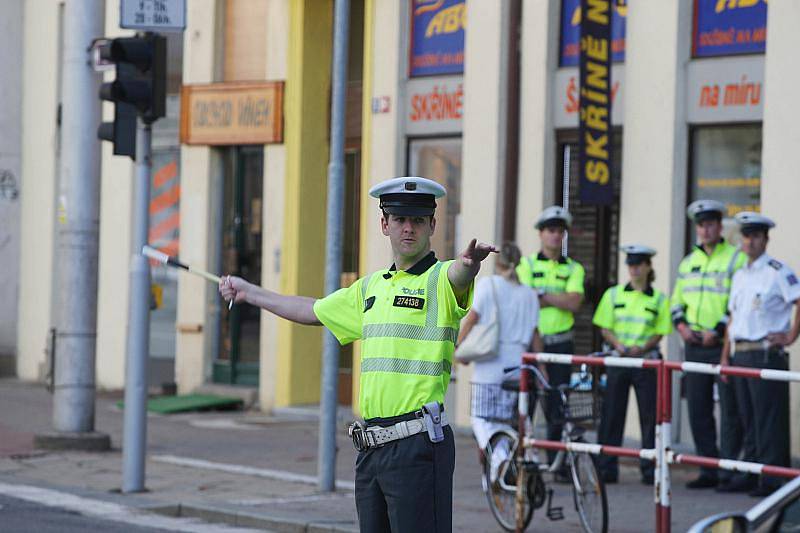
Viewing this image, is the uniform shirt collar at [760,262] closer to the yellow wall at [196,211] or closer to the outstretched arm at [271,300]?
the outstretched arm at [271,300]

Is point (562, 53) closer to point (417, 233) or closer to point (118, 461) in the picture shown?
point (118, 461)

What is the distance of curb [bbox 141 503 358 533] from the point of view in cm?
1048

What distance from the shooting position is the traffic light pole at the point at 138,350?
12281 millimetres

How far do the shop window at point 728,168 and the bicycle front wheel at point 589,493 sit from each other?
4.88m

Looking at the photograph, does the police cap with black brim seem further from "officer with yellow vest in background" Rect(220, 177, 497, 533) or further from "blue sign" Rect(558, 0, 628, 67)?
"officer with yellow vest in background" Rect(220, 177, 497, 533)

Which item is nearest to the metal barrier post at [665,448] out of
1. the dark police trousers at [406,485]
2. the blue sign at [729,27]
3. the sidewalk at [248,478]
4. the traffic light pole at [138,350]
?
the sidewalk at [248,478]

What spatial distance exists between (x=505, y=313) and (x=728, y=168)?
384 cm

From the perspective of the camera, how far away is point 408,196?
20.4 feet

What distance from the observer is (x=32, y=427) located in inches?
668

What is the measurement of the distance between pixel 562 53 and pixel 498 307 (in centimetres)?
487

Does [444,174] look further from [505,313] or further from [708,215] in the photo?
[505,313]

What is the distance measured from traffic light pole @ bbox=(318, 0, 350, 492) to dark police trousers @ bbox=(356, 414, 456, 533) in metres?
5.71

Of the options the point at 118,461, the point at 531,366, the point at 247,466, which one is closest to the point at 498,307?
the point at 531,366

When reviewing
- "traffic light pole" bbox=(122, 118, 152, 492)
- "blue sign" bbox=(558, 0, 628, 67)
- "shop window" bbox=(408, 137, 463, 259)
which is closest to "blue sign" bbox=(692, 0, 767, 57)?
"blue sign" bbox=(558, 0, 628, 67)
